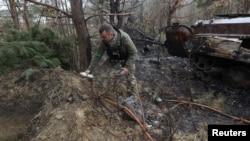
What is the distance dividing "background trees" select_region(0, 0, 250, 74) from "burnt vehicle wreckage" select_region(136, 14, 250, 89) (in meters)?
1.46

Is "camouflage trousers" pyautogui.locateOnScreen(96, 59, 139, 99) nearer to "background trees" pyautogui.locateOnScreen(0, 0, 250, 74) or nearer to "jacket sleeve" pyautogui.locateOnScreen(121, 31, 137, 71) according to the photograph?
"jacket sleeve" pyautogui.locateOnScreen(121, 31, 137, 71)

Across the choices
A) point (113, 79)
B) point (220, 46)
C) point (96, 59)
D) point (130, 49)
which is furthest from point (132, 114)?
point (220, 46)

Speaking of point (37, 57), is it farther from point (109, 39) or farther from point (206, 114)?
point (206, 114)

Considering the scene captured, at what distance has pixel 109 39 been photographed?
420 cm

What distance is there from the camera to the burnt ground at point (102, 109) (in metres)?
3.68

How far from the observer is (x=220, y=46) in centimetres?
594

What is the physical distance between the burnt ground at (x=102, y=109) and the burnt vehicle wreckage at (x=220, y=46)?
0.41 metres

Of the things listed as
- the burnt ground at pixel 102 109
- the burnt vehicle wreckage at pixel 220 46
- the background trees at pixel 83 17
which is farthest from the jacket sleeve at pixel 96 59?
the burnt vehicle wreckage at pixel 220 46

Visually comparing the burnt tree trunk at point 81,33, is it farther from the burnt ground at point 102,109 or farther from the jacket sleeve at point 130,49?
the jacket sleeve at point 130,49

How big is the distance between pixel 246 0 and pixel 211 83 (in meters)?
8.77

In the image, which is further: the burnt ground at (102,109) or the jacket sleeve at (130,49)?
the jacket sleeve at (130,49)

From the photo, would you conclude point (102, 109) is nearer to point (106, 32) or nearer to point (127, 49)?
point (127, 49)

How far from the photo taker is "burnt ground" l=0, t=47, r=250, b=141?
3.68m

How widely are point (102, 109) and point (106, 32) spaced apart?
1.20m
